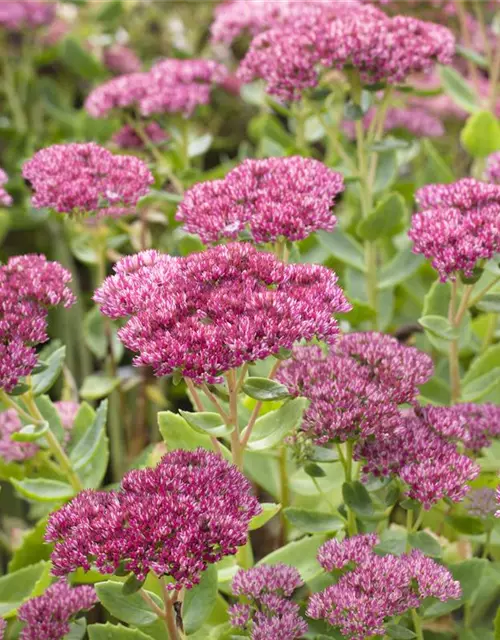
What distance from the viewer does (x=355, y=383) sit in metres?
0.97

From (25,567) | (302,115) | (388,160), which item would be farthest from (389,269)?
(25,567)

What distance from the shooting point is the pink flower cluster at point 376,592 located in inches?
32.5

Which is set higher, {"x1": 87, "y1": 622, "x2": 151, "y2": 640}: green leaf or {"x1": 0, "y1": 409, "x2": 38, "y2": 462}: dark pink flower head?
{"x1": 87, "y1": 622, "x2": 151, "y2": 640}: green leaf

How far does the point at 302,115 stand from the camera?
66.5 inches

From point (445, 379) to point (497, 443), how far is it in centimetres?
22

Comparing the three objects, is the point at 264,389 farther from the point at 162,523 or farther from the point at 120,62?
the point at 120,62

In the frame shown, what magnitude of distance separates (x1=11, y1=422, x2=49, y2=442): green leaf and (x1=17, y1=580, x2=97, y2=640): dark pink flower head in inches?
6.5

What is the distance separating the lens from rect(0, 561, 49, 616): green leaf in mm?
1138

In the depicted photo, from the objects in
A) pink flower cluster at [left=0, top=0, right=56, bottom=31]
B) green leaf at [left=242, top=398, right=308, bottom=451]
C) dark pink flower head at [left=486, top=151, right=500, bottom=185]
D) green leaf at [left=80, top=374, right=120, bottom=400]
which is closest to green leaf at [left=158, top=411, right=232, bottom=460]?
green leaf at [left=242, top=398, right=308, bottom=451]

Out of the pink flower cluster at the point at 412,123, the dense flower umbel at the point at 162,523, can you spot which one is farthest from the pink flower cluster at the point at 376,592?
the pink flower cluster at the point at 412,123

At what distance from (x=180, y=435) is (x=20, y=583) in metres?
0.29

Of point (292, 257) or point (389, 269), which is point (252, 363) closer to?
point (292, 257)

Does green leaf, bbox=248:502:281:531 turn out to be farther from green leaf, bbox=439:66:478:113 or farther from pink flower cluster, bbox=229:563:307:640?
green leaf, bbox=439:66:478:113

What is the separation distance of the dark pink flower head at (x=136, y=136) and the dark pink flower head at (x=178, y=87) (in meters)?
0.16
